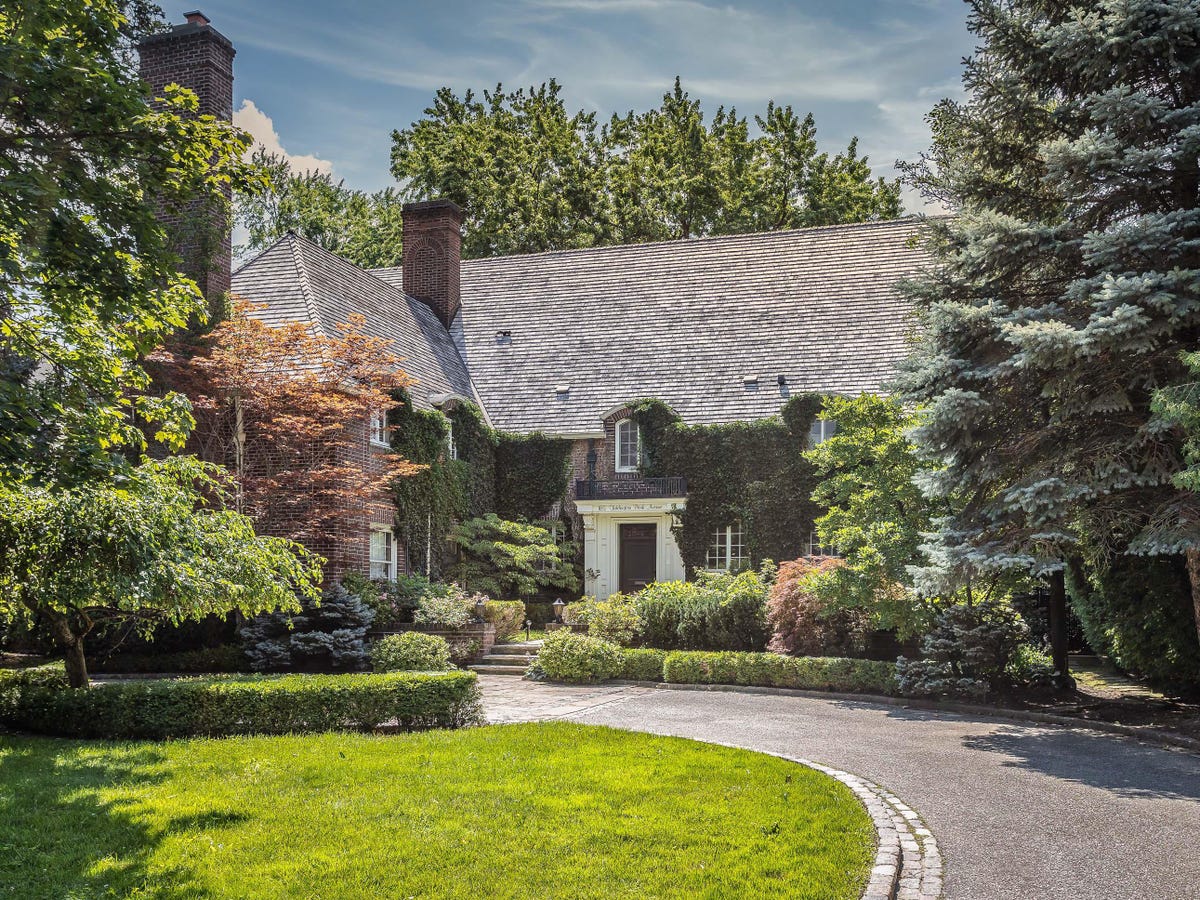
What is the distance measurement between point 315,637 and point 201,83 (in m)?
11.6

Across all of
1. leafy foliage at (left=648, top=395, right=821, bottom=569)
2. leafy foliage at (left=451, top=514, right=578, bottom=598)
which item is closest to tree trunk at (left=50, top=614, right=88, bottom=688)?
leafy foliage at (left=451, top=514, right=578, bottom=598)

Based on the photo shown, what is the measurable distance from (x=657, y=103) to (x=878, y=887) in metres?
42.0

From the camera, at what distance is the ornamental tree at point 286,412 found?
61.6 feet

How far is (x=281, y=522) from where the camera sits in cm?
1905

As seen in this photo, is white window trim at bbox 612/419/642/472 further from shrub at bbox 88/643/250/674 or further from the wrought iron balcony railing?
shrub at bbox 88/643/250/674

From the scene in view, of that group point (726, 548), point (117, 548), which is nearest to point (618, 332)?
point (726, 548)

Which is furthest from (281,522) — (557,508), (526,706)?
(557,508)

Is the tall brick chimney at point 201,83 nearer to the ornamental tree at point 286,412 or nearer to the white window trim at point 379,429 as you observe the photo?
the ornamental tree at point 286,412

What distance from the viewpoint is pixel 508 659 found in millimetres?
20172

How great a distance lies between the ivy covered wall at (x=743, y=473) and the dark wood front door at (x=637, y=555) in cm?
91

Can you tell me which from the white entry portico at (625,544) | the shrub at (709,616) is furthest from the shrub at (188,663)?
the white entry portico at (625,544)

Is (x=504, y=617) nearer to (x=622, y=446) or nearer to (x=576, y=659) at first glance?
(x=576, y=659)

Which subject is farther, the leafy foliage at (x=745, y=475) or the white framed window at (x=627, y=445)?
the white framed window at (x=627, y=445)

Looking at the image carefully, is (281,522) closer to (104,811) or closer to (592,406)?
(592,406)
